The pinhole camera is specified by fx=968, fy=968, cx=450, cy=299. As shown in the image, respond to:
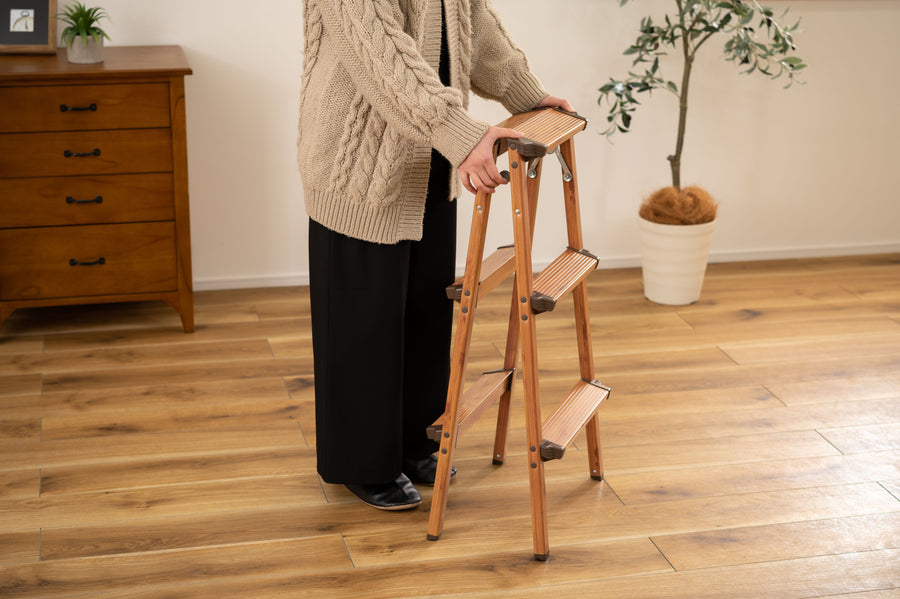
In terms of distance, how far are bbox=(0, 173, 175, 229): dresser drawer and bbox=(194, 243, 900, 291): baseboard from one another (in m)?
0.55

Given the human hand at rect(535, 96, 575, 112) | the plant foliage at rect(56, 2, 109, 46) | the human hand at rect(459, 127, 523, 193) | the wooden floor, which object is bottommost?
the wooden floor

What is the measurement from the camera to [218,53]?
10.6ft

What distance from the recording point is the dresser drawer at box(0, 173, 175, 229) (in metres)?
2.82

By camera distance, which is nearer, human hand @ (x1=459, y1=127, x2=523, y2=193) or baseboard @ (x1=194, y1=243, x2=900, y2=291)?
human hand @ (x1=459, y1=127, x2=523, y2=193)

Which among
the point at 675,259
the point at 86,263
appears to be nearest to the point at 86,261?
the point at 86,263

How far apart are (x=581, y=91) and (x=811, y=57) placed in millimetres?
936

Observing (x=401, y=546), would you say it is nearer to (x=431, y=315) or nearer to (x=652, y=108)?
(x=431, y=315)

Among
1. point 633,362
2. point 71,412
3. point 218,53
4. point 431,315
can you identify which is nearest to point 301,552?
point 431,315

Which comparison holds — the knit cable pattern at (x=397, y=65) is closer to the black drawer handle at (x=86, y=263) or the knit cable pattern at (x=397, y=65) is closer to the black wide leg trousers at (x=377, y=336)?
the black wide leg trousers at (x=377, y=336)

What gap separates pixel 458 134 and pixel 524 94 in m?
0.40

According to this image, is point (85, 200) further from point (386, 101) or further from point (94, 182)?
point (386, 101)

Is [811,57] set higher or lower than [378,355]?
higher

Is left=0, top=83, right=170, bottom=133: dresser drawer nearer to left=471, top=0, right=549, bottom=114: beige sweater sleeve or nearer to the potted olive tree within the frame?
left=471, top=0, right=549, bottom=114: beige sweater sleeve

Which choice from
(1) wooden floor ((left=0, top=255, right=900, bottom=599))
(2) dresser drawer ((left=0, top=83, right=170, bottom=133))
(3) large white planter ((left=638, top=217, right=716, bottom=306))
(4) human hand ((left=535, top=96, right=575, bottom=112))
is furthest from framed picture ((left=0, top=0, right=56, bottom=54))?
(3) large white planter ((left=638, top=217, right=716, bottom=306))
